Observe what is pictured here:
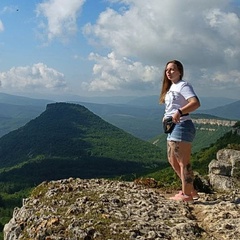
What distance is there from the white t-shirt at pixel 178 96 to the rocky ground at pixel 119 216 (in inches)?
94.9

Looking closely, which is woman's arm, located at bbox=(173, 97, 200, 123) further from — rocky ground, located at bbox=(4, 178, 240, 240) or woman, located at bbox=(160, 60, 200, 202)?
rocky ground, located at bbox=(4, 178, 240, 240)

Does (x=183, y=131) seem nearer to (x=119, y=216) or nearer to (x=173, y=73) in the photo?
(x=173, y=73)

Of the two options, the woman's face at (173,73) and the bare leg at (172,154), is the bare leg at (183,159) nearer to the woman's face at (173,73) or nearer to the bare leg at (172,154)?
the bare leg at (172,154)

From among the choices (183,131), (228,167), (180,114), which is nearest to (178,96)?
(180,114)

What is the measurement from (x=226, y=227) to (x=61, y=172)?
174 metres

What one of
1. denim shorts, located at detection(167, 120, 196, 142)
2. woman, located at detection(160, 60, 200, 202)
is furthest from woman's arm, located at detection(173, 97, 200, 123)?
denim shorts, located at detection(167, 120, 196, 142)

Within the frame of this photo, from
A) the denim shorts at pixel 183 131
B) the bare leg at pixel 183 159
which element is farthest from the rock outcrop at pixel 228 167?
the denim shorts at pixel 183 131

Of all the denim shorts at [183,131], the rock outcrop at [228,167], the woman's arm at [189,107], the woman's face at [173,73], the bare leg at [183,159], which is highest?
the woman's face at [173,73]

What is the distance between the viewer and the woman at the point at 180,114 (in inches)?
356

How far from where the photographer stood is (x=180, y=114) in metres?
9.03

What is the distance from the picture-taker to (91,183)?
1249 cm

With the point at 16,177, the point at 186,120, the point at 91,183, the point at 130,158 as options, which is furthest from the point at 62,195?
the point at 130,158

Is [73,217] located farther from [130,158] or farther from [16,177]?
[130,158]

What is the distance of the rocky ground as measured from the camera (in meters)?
7.83
